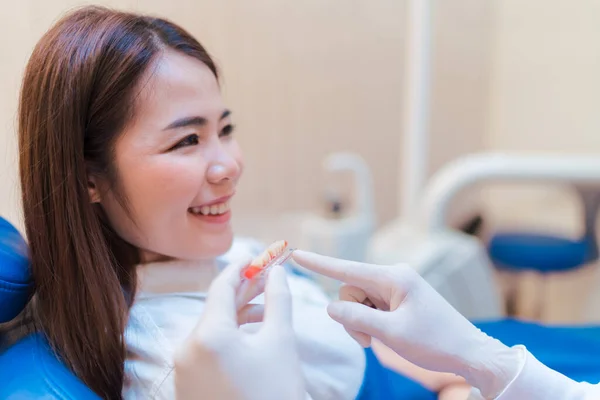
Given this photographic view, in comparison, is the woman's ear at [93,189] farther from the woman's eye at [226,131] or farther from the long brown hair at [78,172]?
the woman's eye at [226,131]

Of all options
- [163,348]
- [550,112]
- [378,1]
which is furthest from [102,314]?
[550,112]

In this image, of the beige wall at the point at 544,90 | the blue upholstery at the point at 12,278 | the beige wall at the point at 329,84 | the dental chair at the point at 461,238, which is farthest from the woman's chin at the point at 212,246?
the beige wall at the point at 544,90

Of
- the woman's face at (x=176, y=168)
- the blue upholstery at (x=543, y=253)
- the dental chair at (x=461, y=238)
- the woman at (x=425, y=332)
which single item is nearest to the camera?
the woman at (x=425, y=332)

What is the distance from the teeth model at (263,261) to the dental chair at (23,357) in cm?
24

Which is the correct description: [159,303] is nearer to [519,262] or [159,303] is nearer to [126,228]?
[126,228]

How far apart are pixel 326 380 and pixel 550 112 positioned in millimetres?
1538

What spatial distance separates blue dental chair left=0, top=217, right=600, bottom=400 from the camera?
57 cm

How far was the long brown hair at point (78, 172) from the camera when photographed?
63 cm

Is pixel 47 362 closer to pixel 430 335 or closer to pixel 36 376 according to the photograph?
pixel 36 376

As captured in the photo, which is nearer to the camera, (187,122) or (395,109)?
(187,122)

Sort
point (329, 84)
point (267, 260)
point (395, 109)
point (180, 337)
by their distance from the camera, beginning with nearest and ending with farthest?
point (267, 260) < point (180, 337) < point (329, 84) < point (395, 109)

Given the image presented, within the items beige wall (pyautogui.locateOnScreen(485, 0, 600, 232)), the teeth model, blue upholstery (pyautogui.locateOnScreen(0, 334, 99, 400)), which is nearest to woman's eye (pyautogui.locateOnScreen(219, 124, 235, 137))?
the teeth model

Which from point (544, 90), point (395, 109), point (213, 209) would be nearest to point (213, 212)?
point (213, 209)

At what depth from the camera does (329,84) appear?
1676 millimetres
